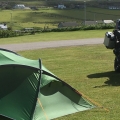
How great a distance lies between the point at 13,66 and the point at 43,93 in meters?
1.06

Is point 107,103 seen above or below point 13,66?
below

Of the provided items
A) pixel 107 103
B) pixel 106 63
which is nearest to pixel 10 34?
pixel 106 63

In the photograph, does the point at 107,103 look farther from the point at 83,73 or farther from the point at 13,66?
the point at 83,73

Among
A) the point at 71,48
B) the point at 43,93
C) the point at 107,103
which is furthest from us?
the point at 71,48

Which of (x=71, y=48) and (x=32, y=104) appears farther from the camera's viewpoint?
(x=71, y=48)

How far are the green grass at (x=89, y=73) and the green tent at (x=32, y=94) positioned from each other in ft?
1.41

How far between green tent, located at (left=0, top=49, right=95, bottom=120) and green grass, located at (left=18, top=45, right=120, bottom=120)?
43 cm

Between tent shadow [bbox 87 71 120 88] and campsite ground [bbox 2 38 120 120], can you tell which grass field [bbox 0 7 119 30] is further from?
tent shadow [bbox 87 71 120 88]

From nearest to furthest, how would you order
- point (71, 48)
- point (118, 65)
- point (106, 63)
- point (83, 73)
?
point (118, 65) → point (83, 73) → point (106, 63) → point (71, 48)

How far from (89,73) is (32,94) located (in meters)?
7.22

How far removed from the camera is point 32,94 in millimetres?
8781

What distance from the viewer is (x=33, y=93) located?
28.9 feet

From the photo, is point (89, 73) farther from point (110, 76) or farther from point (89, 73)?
point (110, 76)

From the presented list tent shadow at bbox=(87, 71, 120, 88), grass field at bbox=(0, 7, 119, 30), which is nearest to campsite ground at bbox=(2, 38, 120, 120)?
tent shadow at bbox=(87, 71, 120, 88)
